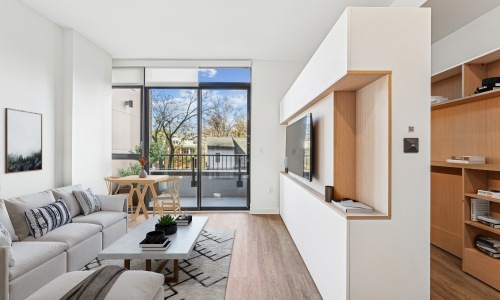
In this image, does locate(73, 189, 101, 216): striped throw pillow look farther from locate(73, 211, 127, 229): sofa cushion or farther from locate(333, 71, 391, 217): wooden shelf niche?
locate(333, 71, 391, 217): wooden shelf niche

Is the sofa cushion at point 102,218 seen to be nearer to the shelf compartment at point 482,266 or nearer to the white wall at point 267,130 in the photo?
the white wall at point 267,130

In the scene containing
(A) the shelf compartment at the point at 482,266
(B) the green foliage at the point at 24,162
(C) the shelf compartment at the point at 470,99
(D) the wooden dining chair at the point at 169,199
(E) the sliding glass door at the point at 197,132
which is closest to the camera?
(A) the shelf compartment at the point at 482,266

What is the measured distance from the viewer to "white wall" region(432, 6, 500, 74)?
3.08 m

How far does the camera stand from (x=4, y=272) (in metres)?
2.03

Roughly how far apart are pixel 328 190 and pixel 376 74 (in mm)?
1016

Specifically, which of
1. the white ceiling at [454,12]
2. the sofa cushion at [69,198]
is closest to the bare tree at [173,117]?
the sofa cushion at [69,198]

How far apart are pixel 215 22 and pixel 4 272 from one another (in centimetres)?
349

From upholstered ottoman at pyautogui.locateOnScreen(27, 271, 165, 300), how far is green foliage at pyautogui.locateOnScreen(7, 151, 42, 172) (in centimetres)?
218

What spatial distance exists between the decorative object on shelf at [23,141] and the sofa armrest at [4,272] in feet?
5.24

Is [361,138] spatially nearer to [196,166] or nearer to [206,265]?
[206,265]

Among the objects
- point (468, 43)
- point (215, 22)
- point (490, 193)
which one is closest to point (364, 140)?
point (490, 193)

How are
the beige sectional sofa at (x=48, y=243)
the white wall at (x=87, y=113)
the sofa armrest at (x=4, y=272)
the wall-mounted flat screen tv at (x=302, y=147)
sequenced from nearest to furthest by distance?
1. the sofa armrest at (x=4, y=272)
2. the beige sectional sofa at (x=48, y=243)
3. the wall-mounted flat screen tv at (x=302, y=147)
4. the white wall at (x=87, y=113)

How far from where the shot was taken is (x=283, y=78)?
5543 mm

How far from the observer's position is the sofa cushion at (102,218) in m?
3.42
